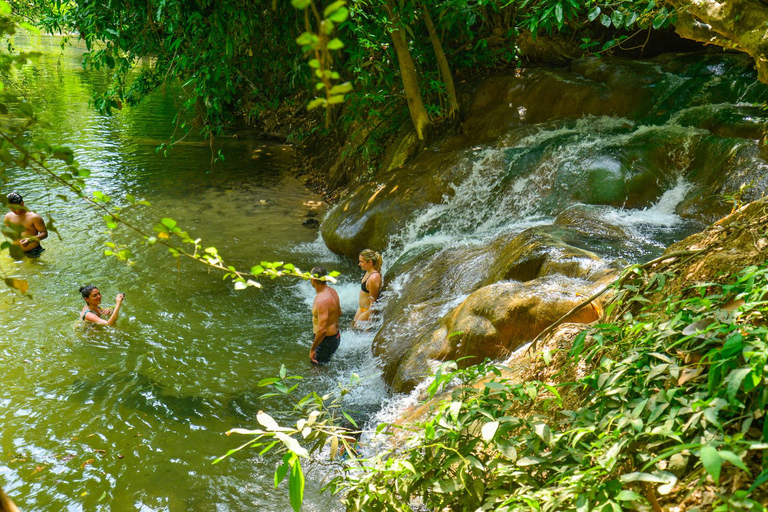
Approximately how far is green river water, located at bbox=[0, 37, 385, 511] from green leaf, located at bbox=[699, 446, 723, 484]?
2.14 meters

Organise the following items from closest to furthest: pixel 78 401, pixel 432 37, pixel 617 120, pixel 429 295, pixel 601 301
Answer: pixel 601 301 → pixel 78 401 → pixel 429 295 → pixel 617 120 → pixel 432 37

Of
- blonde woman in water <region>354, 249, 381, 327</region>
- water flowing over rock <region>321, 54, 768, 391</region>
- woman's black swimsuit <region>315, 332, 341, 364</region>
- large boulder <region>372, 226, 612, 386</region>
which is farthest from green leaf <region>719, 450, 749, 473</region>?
Result: blonde woman in water <region>354, 249, 381, 327</region>

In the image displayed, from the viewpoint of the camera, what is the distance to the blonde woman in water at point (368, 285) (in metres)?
7.27

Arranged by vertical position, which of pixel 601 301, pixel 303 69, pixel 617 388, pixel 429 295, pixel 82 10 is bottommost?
pixel 429 295

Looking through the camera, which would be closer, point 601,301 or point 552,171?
point 601,301

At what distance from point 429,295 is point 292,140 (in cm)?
1228

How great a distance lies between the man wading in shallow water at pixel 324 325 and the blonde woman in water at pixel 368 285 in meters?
0.72

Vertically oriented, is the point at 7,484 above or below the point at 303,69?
below

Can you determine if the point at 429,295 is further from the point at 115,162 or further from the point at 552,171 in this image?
the point at 115,162

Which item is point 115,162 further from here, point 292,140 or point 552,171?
point 552,171

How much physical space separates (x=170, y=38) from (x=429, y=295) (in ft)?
20.8

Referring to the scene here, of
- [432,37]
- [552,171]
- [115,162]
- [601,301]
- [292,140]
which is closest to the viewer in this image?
[601,301]

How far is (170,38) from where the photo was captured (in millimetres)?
9359

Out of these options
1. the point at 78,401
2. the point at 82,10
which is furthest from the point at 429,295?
the point at 82,10
